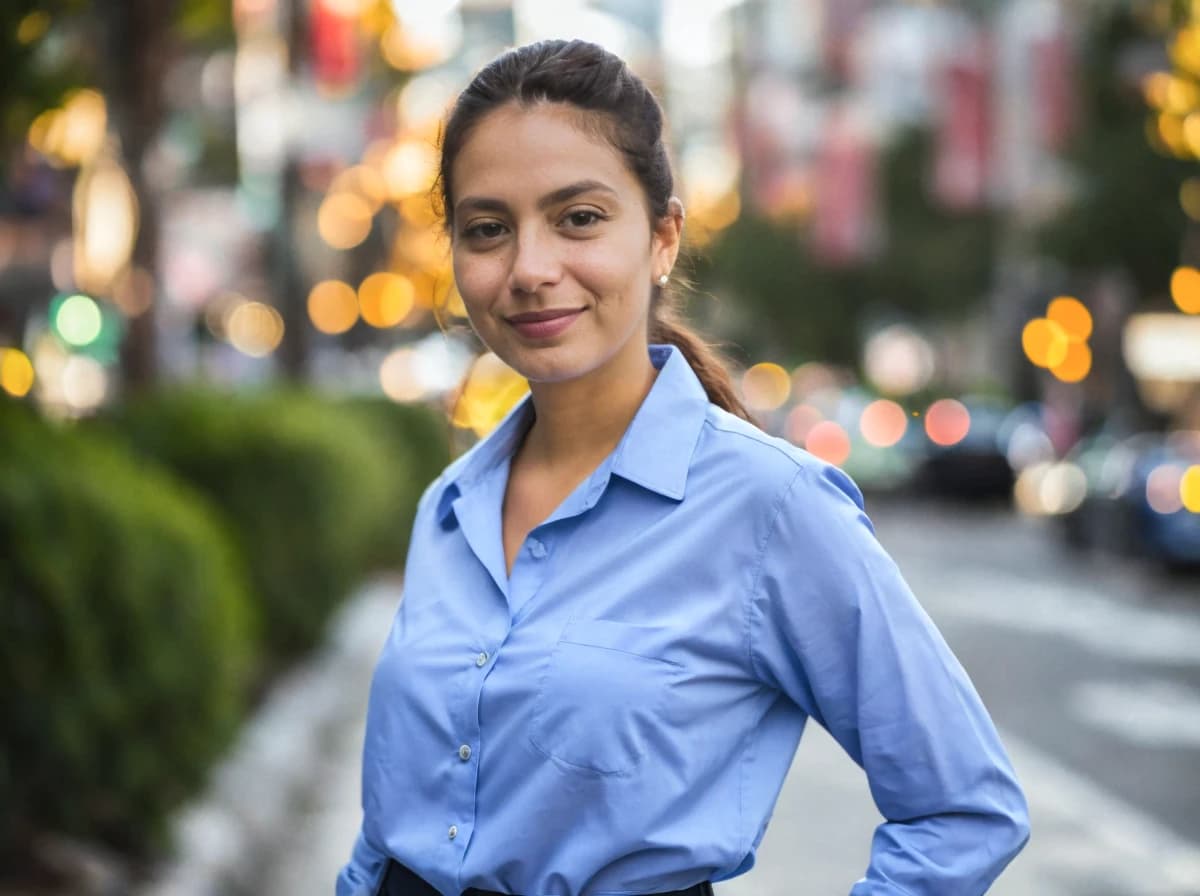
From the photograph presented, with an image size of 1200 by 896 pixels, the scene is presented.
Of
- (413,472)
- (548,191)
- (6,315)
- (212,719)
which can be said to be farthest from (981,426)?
(548,191)

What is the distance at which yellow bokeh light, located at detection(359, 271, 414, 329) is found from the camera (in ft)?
153

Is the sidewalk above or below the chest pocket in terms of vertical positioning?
below

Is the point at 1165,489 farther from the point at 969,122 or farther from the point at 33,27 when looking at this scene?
the point at 969,122

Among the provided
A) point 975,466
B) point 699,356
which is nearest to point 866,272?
point 975,466

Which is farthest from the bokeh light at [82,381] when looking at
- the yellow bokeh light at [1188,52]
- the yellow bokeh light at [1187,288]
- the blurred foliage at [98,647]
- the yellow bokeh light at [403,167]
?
the blurred foliage at [98,647]

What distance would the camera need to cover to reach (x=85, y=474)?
6133 mm

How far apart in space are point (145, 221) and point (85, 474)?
839cm

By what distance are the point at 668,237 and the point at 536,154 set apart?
28 cm

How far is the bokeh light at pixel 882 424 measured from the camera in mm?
32062

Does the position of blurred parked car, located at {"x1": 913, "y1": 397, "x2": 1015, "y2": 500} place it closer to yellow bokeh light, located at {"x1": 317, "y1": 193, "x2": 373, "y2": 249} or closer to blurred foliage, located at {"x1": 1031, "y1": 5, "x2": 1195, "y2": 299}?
blurred foliage, located at {"x1": 1031, "y1": 5, "x2": 1195, "y2": 299}

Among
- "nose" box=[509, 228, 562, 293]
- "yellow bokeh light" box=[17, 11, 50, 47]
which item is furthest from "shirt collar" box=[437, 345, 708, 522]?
"yellow bokeh light" box=[17, 11, 50, 47]

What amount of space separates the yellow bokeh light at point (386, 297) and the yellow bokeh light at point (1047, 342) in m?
14.3

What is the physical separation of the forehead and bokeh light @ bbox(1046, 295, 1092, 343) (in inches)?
1650

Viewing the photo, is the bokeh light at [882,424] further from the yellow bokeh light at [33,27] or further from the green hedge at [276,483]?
the yellow bokeh light at [33,27]
